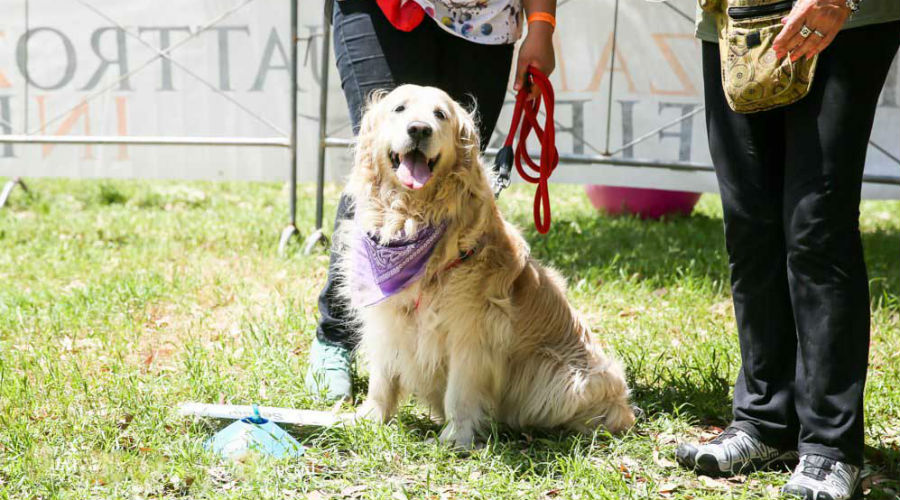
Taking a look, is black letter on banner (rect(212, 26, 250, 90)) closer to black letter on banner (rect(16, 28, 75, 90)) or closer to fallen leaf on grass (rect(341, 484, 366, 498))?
black letter on banner (rect(16, 28, 75, 90))

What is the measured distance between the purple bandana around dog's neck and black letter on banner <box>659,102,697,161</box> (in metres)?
3.70

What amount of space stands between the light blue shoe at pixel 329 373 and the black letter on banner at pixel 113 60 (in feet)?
12.2

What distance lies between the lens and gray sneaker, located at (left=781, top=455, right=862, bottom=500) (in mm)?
2510

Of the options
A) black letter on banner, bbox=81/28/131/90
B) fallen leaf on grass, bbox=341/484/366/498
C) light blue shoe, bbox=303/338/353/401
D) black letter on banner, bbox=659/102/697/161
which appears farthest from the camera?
black letter on banner, bbox=81/28/131/90

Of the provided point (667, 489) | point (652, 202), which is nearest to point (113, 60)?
point (652, 202)

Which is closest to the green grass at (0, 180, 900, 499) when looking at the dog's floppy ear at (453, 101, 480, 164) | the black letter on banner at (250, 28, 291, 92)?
the dog's floppy ear at (453, 101, 480, 164)

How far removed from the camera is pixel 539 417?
318cm

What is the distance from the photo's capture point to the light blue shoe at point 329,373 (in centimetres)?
346

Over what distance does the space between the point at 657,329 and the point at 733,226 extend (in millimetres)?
1676

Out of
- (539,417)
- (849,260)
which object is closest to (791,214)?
(849,260)

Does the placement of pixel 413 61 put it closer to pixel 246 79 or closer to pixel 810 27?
pixel 810 27

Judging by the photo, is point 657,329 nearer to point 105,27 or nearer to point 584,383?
point 584,383

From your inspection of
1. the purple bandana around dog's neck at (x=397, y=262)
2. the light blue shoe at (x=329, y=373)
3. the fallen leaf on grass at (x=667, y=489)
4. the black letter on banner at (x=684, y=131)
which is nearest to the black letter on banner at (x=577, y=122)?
the black letter on banner at (x=684, y=131)

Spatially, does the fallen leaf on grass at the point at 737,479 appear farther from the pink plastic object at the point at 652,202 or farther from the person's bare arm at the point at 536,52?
the pink plastic object at the point at 652,202
